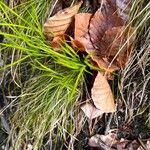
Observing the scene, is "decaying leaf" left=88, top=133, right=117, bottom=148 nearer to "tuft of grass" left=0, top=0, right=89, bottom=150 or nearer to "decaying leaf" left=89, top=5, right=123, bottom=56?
"tuft of grass" left=0, top=0, right=89, bottom=150

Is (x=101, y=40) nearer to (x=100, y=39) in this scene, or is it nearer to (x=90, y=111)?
(x=100, y=39)

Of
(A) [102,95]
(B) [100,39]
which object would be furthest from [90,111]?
(B) [100,39]

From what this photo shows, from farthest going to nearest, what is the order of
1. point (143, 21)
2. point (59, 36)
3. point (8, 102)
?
1. point (8, 102)
2. point (59, 36)
3. point (143, 21)

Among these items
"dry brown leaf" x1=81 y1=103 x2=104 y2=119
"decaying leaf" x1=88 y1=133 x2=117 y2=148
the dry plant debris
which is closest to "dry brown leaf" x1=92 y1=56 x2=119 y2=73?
the dry plant debris

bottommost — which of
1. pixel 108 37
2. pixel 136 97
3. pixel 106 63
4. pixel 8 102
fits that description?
pixel 8 102

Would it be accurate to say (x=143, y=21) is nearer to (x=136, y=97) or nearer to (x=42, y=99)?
(x=136, y=97)

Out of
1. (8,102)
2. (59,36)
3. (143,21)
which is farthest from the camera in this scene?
(8,102)

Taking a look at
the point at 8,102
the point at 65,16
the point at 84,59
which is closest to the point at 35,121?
the point at 8,102

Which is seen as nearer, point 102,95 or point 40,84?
point 102,95
